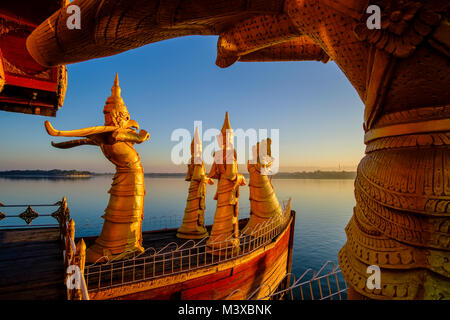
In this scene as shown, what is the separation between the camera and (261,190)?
7.55 m

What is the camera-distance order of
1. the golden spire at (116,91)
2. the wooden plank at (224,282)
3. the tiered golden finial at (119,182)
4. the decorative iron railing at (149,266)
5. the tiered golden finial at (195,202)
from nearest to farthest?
1. the decorative iron railing at (149,266)
2. the wooden plank at (224,282)
3. the tiered golden finial at (119,182)
4. the golden spire at (116,91)
5. the tiered golden finial at (195,202)

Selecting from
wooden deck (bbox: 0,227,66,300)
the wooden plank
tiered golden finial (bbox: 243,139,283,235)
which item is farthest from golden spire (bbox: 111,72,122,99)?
tiered golden finial (bbox: 243,139,283,235)

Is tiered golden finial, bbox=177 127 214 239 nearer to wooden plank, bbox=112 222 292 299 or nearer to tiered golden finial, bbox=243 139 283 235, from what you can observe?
tiered golden finial, bbox=243 139 283 235

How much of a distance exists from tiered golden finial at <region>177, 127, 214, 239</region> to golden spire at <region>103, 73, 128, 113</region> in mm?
3372

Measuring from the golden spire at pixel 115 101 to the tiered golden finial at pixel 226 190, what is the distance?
2.80 metres

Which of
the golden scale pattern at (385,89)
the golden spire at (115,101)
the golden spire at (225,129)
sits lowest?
the golden scale pattern at (385,89)

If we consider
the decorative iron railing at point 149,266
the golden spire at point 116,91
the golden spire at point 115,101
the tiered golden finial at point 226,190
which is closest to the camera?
the decorative iron railing at point 149,266

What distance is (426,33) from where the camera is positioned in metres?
0.80

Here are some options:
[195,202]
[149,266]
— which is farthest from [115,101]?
[195,202]

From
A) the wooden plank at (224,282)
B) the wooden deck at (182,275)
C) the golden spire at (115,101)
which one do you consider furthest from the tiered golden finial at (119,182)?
the wooden plank at (224,282)

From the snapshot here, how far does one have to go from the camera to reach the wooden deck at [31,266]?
9.55ft

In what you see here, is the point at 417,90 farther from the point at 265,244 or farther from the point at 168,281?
the point at 265,244

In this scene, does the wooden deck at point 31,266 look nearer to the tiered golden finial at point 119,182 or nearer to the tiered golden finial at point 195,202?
the tiered golden finial at point 119,182

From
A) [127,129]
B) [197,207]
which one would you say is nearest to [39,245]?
[127,129]
